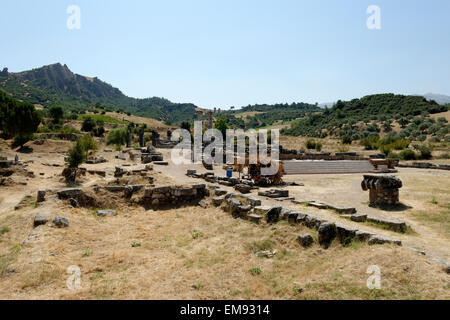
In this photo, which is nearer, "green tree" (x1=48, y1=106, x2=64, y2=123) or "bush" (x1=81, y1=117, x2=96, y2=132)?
"green tree" (x1=48, y1=106, x2=64, y2=123)

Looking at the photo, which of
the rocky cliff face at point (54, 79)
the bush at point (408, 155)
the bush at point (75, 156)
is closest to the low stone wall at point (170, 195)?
the bush at point (75, 156)

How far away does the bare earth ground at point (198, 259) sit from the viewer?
4633 millimetres

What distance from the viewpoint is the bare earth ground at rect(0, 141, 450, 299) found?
463 centimetres

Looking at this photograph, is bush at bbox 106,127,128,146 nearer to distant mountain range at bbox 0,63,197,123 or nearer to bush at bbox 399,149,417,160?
bush at bbox 399,149,417,160

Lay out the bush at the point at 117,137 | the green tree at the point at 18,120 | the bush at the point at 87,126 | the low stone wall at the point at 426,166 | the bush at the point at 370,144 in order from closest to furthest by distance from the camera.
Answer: the low stone wall at the point at 426,166
the green tree at the point at 18,120
the bush at the point at 370,144
the bush at the point at 117,137
the bush at the point at 87,126

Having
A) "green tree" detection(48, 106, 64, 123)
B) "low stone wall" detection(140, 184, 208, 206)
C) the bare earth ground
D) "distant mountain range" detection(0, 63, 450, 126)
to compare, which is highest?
"distant mountain range" detection(0, 63, 450, 126)

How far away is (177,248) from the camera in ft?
22.8

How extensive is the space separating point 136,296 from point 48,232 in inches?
140

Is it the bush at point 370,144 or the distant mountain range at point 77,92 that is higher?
the distant mountain range at point 77,92

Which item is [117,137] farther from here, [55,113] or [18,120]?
[55,113]

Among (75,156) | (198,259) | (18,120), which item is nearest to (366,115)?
(75,156)

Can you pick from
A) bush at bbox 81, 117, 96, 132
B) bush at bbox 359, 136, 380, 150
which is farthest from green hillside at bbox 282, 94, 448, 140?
bush at bbox 81, 117, 96, 132

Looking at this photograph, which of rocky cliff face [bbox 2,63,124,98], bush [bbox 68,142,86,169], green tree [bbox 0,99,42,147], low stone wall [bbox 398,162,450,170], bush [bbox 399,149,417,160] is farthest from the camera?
rocky cliff face [bbox 2,63,124,98]

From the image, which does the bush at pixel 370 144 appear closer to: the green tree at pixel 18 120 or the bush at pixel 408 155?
the bush at pixel 408 155
